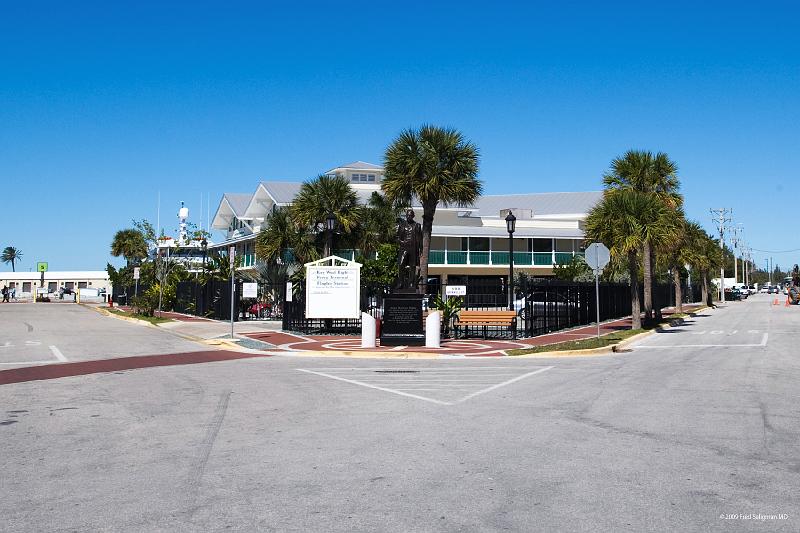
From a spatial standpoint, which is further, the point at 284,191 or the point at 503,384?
the point at 284,191

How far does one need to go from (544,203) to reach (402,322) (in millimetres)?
52249

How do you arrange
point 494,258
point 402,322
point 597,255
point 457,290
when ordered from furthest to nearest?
point 494,258 → point 457,290 → point 597,255 → point 402,322

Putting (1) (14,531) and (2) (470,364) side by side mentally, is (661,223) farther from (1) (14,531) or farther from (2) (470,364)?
(1) (14,531)

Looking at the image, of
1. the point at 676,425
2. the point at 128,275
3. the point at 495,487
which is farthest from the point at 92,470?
the point at 128,275

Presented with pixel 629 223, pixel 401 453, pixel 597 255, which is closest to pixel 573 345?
pixel 597 255

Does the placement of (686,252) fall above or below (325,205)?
below

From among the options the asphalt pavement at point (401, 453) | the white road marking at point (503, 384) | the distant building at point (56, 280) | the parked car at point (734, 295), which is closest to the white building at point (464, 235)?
the white road marking at point (503, 384)

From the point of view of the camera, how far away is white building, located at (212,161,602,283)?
183ft

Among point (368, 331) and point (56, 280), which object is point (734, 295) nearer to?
point (368, 331)

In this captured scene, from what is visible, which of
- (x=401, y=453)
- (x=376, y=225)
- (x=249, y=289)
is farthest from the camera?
(x=376, y=225)

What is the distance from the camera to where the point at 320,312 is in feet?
82.2

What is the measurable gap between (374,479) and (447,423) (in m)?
2.91

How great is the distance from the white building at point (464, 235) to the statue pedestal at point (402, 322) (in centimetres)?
2997

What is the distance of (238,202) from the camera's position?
63812 millimetres
